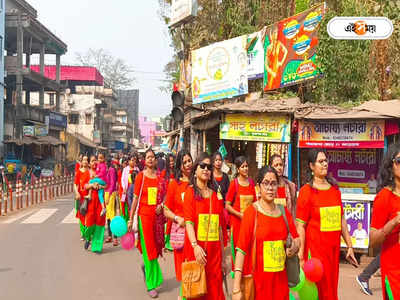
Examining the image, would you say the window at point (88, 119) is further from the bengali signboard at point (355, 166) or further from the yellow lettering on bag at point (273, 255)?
the yellow lettering on bag at point (273, 255)

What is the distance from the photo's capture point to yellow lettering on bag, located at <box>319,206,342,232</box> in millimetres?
4922

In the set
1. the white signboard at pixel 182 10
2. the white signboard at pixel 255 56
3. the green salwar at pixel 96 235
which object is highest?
the white signboard at pixel 182 10

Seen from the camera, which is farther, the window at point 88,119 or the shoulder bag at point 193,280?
the window at point 88,119

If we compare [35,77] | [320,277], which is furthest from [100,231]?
[35,77]

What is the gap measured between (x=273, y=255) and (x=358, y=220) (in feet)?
16.3

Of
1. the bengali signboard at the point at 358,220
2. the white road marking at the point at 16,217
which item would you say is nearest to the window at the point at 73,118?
the white road marking at the point at 16,217

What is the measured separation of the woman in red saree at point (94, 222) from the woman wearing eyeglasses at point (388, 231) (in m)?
7.00

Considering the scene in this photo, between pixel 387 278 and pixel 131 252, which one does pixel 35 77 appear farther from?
pixel 387 278

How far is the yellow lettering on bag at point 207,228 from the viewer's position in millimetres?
4875

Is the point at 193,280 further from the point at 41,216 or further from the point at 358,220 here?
the point at 41,216

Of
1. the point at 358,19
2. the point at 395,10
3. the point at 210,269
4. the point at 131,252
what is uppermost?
the point at 395,10

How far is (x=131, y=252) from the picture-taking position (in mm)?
10180

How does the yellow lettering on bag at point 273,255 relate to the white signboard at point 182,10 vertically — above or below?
below

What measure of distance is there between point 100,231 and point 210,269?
5570mm
